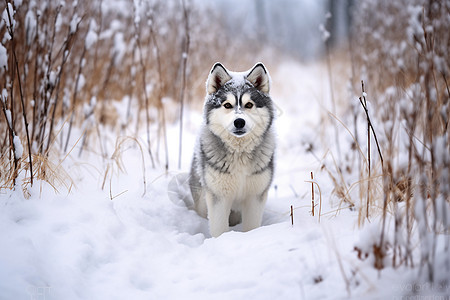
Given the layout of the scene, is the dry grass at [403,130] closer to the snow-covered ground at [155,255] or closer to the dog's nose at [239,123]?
the snow-covered ground at [155,255]

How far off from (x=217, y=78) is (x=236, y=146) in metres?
0.57

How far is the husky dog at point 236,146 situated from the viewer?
6.92ft

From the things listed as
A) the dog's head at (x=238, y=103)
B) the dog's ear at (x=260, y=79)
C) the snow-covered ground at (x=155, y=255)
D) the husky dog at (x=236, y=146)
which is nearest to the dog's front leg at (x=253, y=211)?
the husky dog at (x=236, y=146)

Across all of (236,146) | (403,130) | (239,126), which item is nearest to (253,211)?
(236,146)

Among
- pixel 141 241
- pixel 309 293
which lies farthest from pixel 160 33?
pixel 309 293

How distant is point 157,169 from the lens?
10.3 feet

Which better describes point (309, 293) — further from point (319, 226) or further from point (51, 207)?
point (51, 207)

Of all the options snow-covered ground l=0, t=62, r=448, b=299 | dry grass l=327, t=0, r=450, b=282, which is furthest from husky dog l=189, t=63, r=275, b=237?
dry grass l=327, t=0, r=450, b=282

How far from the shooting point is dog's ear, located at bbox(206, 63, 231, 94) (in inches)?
87.7

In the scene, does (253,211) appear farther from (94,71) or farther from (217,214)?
(94,71)

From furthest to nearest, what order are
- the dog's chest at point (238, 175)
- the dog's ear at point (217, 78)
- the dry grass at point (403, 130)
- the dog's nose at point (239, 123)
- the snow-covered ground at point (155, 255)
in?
the dog's ear at point (217, 78)
the dog's chest at point (238, 175)
the dog's nose at point (239, 123)
the snow-covered ground at point (155, 255)
the dry grass at point (403, 130)

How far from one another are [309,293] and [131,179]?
195 centimetres

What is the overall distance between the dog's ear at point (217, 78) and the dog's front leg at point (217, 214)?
826 millimetres

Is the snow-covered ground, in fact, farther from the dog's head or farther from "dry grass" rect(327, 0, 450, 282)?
the dog's head
